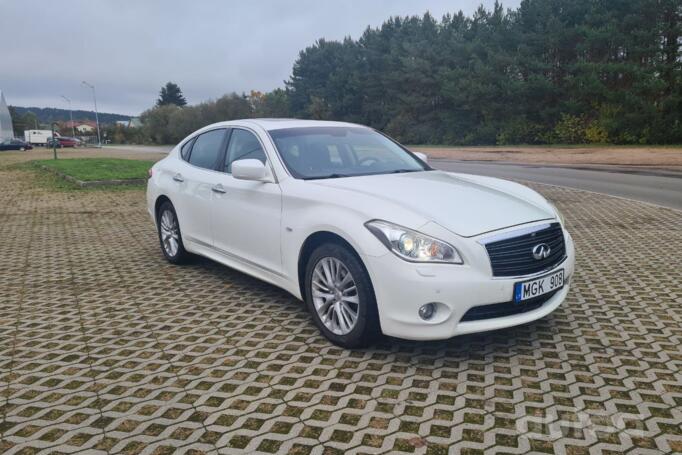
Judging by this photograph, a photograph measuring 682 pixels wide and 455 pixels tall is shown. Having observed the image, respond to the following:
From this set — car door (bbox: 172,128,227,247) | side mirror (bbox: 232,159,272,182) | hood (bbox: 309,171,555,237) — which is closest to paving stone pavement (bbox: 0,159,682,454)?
car door (bbox: 172,128,227,247)

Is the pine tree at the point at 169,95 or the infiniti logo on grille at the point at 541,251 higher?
the pine tree at the point at 169,95

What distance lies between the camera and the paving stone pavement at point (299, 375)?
2.94 m

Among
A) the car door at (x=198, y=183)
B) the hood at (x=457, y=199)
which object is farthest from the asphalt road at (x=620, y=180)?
the car door at (x=198, y=183)

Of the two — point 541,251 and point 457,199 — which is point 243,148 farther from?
point 541,251

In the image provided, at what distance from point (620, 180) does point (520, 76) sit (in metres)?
30.8

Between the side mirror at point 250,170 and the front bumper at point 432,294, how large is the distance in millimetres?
1388

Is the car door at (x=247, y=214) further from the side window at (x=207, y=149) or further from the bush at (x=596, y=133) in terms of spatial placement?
the bush at (x=596, y=133)

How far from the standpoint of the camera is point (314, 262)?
4113 millimetres

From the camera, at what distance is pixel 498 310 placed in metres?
3.69

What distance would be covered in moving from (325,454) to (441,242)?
148 cm

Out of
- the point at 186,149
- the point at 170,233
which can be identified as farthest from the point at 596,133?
the point at 170,233

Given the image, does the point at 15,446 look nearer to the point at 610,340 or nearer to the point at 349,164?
the point at 349,164

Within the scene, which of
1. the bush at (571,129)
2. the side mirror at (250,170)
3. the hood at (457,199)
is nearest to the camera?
the hood at (457,199)

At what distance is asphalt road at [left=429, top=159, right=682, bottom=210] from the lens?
43.0ft
